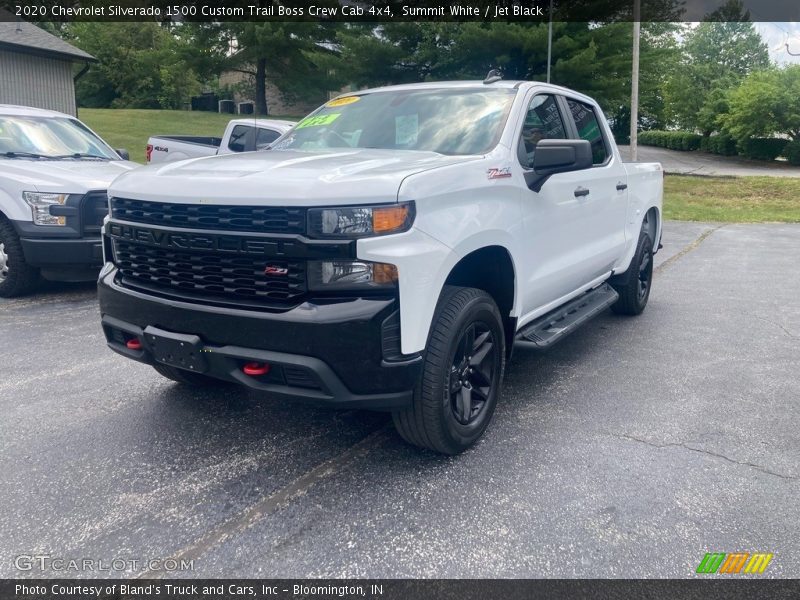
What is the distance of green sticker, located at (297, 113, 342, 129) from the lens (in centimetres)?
476

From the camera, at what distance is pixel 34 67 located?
2325 centimetres

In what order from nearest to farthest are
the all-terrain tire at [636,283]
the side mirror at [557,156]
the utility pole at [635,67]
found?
the side mirror at [557,156] < the all-terrain tire at [636,283] < the utility pole at [635,67]

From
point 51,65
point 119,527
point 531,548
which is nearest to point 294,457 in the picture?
point 119,527

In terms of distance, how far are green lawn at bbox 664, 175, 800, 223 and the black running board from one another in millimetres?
12223

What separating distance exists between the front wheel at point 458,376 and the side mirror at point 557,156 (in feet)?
2.72

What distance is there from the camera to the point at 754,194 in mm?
22484

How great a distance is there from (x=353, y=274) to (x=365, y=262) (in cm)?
7

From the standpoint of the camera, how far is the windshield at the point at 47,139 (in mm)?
7564

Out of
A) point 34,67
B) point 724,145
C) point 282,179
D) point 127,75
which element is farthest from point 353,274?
point 127,75

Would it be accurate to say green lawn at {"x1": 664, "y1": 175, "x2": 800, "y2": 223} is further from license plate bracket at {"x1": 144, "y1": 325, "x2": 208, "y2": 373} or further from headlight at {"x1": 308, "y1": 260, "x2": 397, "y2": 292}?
license plate bracket at {"x1": 144, "y1": 325, "x2": 208, "y2": 373}

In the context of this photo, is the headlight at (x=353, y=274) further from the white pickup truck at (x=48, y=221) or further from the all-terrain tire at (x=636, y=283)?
the white pickup truck at (x=48, y=221)

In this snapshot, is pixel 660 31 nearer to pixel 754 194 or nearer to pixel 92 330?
pixel 754 194

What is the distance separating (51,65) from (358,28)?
12753 millimetres

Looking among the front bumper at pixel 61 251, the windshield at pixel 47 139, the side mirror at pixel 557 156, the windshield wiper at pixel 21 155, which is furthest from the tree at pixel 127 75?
the side mirror at pixel 557 156
